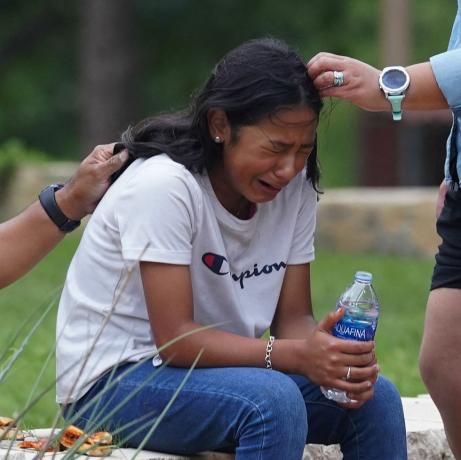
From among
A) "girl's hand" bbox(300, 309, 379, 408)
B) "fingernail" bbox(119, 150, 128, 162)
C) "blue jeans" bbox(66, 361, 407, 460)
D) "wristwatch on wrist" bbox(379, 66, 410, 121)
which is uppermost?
"wristwatch on wrist" bbox(379, 66, 410, 121)

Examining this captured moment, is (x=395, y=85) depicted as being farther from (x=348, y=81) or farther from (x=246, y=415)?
(x=246, y=415)

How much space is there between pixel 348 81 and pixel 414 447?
1.31m

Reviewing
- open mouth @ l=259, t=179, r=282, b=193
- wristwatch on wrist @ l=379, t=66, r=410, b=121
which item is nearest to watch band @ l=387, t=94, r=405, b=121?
wristwatch on wrist @ l=379, t=66, r=410, b=121

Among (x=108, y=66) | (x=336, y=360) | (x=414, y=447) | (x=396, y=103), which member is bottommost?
(x=108, y=66)

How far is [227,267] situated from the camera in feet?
11.5

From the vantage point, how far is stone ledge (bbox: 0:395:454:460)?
330 cm

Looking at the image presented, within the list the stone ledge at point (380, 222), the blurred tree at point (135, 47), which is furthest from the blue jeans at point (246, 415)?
the blurred tree at point (135, 47)

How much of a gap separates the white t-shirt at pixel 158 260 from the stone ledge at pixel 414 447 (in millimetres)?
222

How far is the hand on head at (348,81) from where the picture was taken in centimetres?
340

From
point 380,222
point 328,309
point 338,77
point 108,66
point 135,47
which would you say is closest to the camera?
point 338,77

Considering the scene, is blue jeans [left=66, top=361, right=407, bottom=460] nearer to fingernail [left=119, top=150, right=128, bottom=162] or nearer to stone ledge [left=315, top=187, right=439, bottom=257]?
fingernail [left=119, top=150, right=128, bottom=162]

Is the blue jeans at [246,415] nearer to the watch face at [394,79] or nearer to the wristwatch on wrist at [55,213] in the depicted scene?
the wristwatch on wrist at [55,213]

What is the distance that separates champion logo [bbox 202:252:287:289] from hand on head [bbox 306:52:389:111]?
0.51 meters

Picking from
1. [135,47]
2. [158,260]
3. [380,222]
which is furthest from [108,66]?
[158,260]
